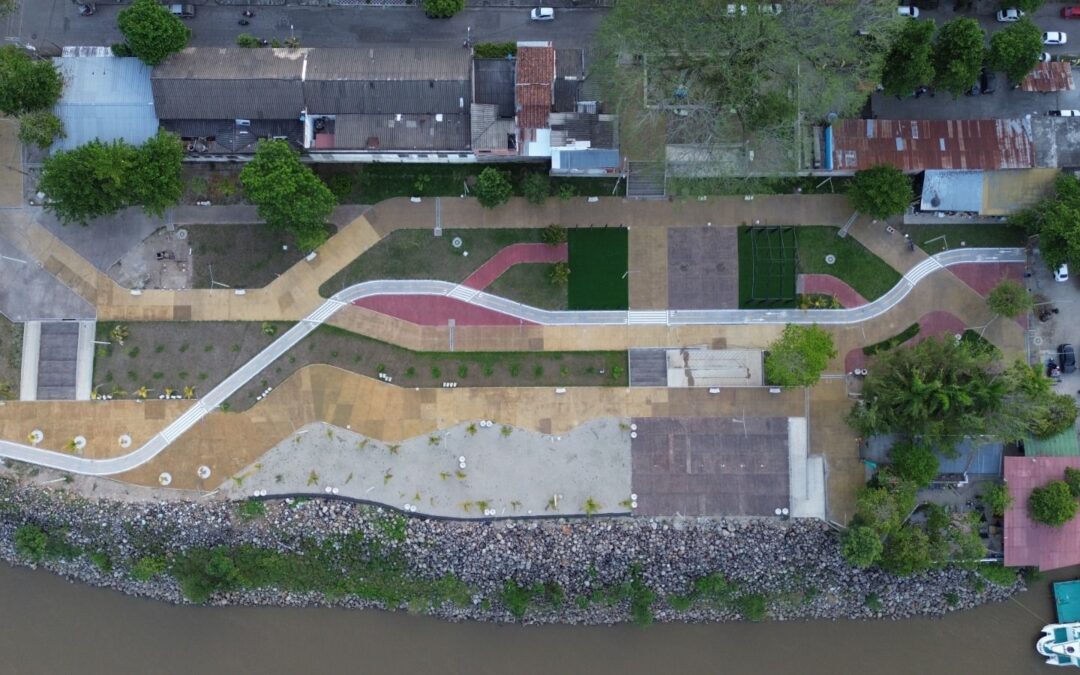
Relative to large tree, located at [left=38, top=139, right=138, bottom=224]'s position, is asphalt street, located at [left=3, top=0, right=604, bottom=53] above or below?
above

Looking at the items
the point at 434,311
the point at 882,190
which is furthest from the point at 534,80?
the point at 882,190

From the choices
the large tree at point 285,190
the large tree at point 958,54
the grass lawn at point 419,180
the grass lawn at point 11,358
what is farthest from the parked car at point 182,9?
the large tree at point 958,54

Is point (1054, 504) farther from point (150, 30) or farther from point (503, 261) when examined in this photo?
point (150, 30)

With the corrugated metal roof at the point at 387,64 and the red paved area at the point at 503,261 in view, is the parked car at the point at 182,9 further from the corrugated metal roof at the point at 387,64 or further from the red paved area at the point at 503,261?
the red paved area at the point at 503,261

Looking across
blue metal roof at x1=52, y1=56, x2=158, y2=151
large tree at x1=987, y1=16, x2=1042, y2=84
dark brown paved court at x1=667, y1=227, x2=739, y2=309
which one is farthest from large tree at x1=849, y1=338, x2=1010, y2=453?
blue metal roof at x1=52, y1=56, x2=158, y2=151

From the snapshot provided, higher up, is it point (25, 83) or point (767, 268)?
point (25, 83)

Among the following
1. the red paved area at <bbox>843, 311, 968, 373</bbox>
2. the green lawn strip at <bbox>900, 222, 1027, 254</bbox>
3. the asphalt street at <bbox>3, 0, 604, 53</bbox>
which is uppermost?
the asphalt street at <bbox>3, 0, 604, 53</bbox>

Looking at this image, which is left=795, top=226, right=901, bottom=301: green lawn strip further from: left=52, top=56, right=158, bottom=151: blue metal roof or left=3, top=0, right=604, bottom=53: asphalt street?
left=52, top=56, right=158, bottom=151: blue metal roof
